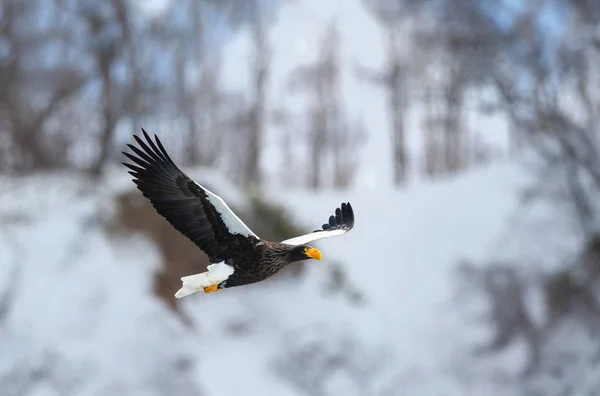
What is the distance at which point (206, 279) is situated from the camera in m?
3.79

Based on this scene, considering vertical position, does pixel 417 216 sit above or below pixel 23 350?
above

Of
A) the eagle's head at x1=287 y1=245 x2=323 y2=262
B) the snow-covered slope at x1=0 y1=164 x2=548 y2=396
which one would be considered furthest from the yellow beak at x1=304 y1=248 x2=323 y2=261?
the snow-covered slope at x1=0 y1=164 x2=548 y2=396

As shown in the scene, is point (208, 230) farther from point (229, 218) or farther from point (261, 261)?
point (261, 261)

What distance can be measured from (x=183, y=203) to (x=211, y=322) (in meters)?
6.98

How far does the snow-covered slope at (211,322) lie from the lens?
30.8 feet

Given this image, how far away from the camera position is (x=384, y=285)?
1252 cm

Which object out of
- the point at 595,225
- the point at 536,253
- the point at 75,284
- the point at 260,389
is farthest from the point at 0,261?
the point at 595,225

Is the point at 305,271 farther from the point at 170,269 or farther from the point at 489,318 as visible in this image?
the point at 489,318

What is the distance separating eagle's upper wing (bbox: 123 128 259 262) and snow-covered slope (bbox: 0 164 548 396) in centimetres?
606

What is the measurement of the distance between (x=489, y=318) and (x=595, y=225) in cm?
248

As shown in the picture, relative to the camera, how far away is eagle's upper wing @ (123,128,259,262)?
3.87m

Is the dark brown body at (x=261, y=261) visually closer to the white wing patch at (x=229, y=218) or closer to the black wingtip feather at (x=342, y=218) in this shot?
the white wing patch at (x=229, y=218)

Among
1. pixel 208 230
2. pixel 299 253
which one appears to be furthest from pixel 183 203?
pixel 299 253

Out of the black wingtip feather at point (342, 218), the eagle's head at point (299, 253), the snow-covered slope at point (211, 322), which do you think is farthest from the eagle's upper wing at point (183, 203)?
the snow-covered slope at point (211, 322)
